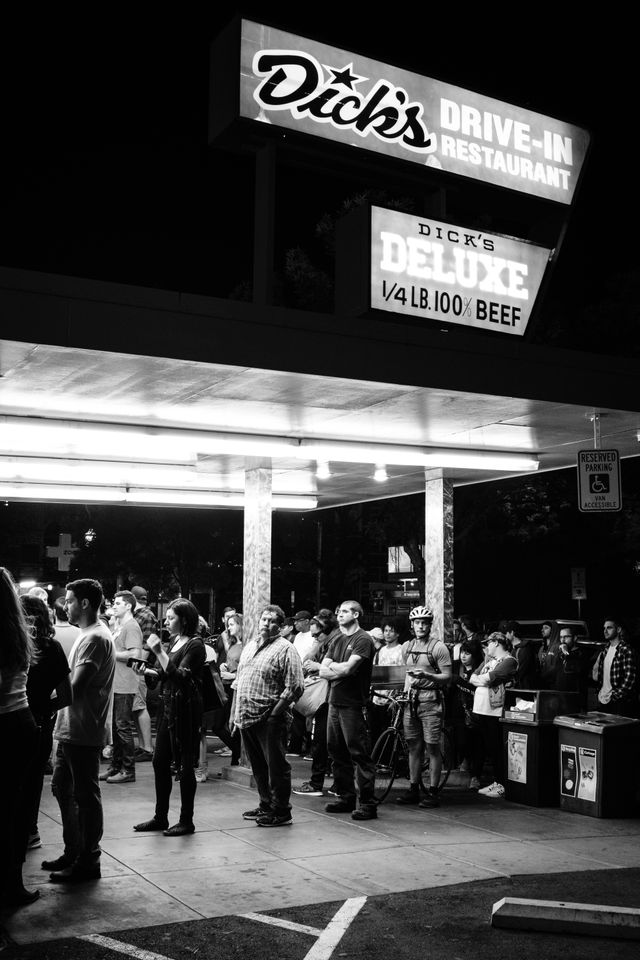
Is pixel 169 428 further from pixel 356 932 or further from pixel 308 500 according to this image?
pixel 308 500

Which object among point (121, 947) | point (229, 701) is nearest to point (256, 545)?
point (229, 701)

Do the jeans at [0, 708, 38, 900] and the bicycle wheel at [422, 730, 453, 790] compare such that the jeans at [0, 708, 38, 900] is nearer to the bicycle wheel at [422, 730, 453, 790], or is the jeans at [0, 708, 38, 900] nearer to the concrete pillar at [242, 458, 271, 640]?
the bicycle wheel at [422, 730, 453, 790]

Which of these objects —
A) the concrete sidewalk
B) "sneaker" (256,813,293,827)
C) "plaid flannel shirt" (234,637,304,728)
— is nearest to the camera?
the concrete sidewalk

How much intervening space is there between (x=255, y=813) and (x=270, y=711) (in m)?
1.02

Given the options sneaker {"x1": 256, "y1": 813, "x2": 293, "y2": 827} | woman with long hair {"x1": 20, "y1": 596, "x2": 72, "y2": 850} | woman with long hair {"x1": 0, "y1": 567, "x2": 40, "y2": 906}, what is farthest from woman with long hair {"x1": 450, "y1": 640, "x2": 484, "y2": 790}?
woman with long hair {"x1": 0, "y1": 567, "x2": 40, "y2": 906}

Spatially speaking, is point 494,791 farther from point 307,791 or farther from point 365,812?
point 365,812

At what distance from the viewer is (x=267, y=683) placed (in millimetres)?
9242

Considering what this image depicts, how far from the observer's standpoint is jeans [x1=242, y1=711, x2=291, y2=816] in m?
9.10

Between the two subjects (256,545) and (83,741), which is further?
(256,545)

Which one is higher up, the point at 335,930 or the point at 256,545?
the point at 256,545

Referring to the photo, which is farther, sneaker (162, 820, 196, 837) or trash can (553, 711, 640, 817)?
trash can (553, 711, 640, 817)

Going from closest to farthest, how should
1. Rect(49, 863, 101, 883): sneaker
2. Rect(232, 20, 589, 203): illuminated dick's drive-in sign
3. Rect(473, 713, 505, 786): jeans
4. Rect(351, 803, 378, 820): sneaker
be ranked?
Rect(49, 863, 101, 883): sneaker < Rect(351, 803, 378, 820): sneaker < Rect(473, 713, 505, 786): jeans < Rect(232, 20, 589, 203): illuminated dick's drive-in sign

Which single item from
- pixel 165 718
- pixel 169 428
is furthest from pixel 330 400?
pixel 165 718

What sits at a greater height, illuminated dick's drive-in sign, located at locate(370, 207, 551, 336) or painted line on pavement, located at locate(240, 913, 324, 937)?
illuminated dick's drive-in sign, located at locate(370, 207, 551, 336)
